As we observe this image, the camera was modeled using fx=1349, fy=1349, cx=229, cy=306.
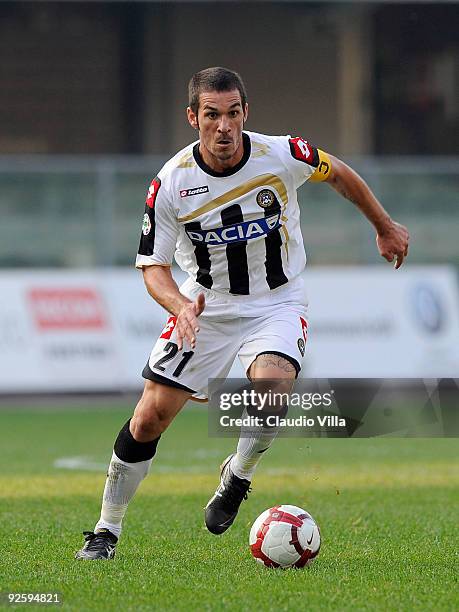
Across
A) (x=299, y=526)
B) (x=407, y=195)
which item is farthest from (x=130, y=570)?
(x=407, y=195)

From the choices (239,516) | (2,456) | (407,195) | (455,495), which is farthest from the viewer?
(407,195)

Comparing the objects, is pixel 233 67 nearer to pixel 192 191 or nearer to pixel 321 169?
pixel 321 169

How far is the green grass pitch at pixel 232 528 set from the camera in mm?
5793

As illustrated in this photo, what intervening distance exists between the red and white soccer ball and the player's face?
180cm

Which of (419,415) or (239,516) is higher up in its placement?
(239,516)

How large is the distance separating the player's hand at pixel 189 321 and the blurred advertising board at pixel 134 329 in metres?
10.3

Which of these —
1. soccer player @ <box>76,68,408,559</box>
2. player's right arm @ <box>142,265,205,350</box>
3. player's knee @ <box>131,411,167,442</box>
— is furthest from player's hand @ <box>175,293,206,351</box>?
player's knee @ <box>131,411,167,442</box>

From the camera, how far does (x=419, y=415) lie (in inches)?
638

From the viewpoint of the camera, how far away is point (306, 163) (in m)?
6.88

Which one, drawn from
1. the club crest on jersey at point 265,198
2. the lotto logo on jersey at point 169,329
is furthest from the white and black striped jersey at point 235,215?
the lotto logo on jersey at point 169,329

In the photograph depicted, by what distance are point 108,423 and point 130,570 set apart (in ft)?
28.7

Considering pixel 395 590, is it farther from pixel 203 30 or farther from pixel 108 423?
pixel 203 30

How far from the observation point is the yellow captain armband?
6.92 meters

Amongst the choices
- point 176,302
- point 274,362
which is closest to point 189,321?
point 176,302
